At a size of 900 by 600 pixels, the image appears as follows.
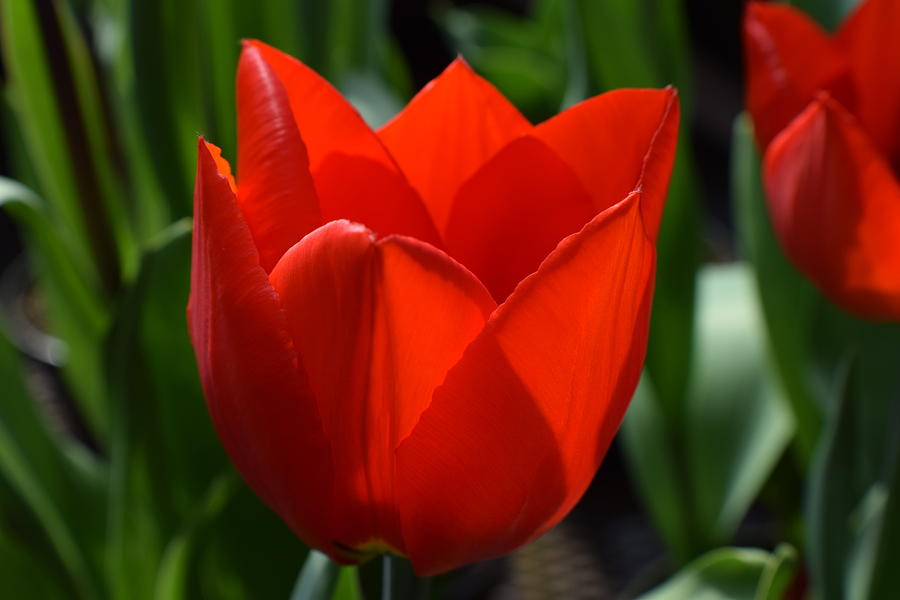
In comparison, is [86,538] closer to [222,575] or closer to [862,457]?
[222,575]

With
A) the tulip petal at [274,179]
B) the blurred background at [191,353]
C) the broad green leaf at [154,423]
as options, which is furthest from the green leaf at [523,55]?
the tulip petal at [274,179]

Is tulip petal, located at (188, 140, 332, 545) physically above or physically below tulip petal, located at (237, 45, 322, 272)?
below

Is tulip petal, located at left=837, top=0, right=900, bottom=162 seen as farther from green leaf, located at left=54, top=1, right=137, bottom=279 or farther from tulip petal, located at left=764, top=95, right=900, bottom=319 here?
green leaf, located at left=54, top=1, right=137, bottom=279

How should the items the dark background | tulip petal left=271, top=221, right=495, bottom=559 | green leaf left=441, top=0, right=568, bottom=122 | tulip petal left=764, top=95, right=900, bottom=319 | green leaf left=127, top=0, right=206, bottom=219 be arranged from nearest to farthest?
tulip petal left=271, top=221, right=495, bottom=559 → tulip petal left=764, top=95, right=900, bottom=319 → green leaf left=127, top=0, right=206, bottom=219 → green leaf left=441, top=0, right=568, bottom=122 → the dark background

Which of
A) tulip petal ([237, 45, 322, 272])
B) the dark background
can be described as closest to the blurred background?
tulip petal ([237, 45, 322, 272])

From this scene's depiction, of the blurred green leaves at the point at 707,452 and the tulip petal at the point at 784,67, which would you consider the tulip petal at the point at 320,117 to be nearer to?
the tulip petal at the point at 784,67

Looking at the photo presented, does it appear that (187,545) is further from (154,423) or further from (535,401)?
(535,401)

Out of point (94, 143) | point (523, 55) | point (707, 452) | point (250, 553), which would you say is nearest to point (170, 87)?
point (94, 143)
